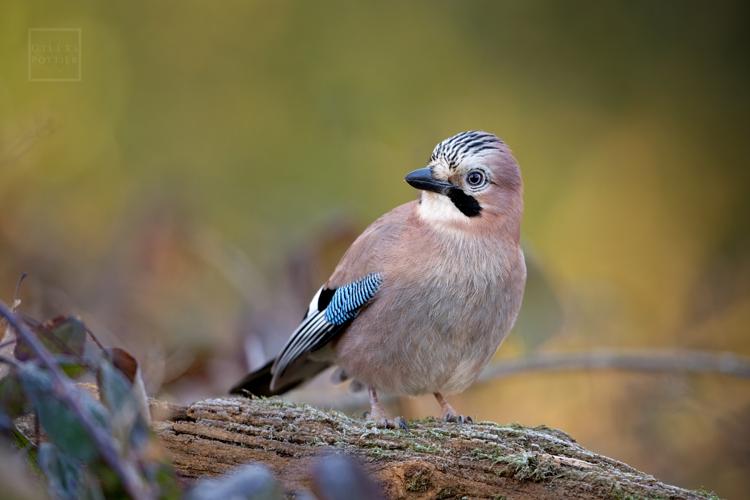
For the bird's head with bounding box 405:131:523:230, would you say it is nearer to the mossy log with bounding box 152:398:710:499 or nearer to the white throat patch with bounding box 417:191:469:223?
the white throat patch with bounding box 417:191:469:223

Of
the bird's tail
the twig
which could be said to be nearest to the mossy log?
the twig

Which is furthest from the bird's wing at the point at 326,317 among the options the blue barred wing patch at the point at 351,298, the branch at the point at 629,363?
the branch at the point at 629,363

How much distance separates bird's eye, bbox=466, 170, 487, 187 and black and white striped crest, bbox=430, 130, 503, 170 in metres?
0.09

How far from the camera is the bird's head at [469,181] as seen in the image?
15.5 ft

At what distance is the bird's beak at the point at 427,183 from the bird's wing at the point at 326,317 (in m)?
0.49

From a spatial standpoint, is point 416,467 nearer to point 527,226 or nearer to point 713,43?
point 527,226

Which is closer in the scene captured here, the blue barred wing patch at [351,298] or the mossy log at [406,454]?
the mossy log at [406,454]

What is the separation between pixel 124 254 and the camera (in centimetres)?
709

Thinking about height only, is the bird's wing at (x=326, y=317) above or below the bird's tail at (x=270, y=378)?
above

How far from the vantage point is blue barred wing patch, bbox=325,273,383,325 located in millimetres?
4711

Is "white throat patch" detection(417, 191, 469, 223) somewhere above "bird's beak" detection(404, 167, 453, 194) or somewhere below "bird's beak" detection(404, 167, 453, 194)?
below

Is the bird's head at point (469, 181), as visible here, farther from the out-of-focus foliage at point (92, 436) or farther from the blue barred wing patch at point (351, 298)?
the out-of-focus foliage at point (92, 436)

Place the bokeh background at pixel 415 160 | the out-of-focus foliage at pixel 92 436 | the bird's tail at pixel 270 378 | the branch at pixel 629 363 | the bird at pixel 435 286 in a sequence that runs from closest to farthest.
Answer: the out-of-focus foliage at pixel 92 436, the bird at pixel 435 286, the bird's tail at pixel 270 378, the branch at pixel 629 363, the bokeh background at pixel 415 160

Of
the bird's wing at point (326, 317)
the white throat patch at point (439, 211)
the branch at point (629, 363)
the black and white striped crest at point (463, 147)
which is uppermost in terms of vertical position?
the black and white striped crest at point (463, 147)
